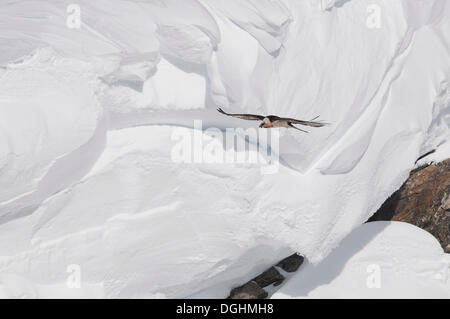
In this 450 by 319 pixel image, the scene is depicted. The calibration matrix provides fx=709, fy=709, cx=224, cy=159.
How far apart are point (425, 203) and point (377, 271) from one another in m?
1.40

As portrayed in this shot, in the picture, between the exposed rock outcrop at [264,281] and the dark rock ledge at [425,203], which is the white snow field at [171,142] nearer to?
the exposed rock outcrop at [264,281]

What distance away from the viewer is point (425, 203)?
959cm

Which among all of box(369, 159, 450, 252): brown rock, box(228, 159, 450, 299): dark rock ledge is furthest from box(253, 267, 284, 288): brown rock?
box(369, 159, 450, 252): brown rock

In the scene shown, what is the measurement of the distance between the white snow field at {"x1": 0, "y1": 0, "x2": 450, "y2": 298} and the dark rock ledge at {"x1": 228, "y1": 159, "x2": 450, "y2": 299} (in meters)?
0.79

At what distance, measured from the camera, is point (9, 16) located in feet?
25.8

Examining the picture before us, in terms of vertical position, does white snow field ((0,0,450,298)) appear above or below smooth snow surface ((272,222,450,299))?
above

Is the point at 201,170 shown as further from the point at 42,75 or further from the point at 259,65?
the point at 42,75

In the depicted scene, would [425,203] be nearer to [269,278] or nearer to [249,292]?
[269,278]

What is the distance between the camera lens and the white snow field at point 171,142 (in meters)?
7.72

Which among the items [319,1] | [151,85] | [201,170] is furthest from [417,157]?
[151,85]

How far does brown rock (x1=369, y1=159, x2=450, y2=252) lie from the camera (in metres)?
9.52

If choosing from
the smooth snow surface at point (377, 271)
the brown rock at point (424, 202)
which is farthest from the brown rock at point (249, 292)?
the brown rock at point (424, 202)

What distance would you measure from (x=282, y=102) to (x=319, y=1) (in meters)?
1.40

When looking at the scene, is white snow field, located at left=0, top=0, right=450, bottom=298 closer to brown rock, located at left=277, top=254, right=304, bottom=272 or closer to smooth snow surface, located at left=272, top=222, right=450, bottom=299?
smooth snow surface, located at left=272, top=222, right=450, bottom=299
